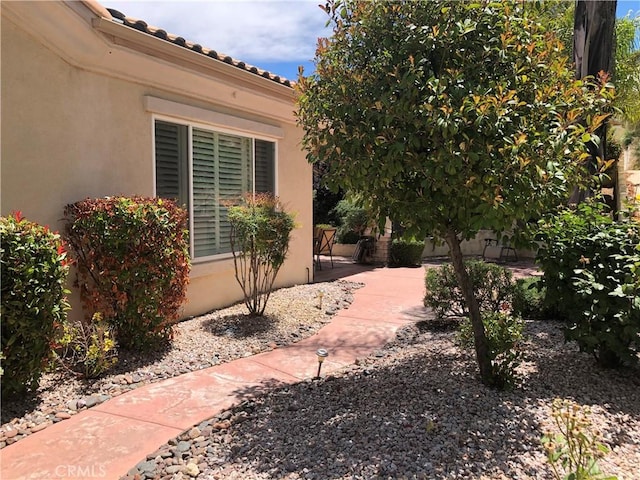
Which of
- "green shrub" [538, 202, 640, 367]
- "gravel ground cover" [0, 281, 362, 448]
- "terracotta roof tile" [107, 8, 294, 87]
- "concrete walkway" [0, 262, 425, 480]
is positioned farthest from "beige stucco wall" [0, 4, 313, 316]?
"green shrub" [538, 202, 640, 367]

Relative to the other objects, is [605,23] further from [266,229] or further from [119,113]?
[119,113]

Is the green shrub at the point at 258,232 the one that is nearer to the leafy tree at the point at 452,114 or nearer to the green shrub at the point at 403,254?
the leafy tree at the point at 452,114

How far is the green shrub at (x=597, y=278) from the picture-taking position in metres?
3.61

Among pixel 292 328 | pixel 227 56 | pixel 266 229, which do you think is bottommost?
pixel 292 328

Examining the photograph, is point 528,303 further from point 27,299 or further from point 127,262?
point 27,299

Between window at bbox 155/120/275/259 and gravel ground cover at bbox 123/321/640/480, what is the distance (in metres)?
3.23

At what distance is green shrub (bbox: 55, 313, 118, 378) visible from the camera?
4176mm

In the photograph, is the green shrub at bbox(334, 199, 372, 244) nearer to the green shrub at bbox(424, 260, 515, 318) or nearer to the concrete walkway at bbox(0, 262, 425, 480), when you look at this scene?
the concrete walkway at bbox(0, 262, 425, 480)

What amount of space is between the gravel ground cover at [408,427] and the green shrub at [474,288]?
1.84 m

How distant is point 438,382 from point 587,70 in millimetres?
4577

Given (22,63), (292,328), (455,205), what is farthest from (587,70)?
(22,63)

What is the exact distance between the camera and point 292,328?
640cm

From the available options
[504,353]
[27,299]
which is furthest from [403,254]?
[27,299]

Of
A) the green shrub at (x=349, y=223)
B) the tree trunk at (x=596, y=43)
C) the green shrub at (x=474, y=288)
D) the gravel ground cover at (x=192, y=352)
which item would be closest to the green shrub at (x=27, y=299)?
→ the gravel ground cover at (x=192, y=352)
